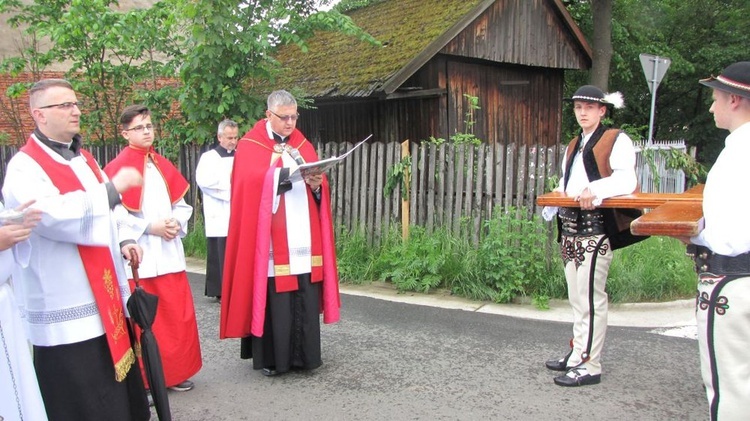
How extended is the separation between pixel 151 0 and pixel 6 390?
19.1 m

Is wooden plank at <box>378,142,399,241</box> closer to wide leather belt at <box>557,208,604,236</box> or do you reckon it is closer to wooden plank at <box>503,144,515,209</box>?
wooden plank at <box>503,144,515,209</box>

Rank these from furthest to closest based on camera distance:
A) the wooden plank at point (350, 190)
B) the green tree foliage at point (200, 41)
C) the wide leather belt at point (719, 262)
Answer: the wooden plank at point (350, 190) < the green tree foliage at point (200, 41) < the wide leather belt at point (719, 262)

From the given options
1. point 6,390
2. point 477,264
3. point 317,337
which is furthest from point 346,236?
point 6,390

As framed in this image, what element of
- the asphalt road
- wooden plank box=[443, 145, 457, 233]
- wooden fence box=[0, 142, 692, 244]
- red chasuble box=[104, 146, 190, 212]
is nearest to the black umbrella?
the asphalt road

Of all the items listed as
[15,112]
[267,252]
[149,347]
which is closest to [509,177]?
[267,252]

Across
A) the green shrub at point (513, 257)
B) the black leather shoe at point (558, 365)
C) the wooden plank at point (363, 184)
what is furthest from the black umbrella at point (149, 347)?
the wooden plank at point (363, 184)

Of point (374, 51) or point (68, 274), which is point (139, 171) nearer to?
point (68, 274)

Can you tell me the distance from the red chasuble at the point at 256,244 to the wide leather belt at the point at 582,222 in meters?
1.76

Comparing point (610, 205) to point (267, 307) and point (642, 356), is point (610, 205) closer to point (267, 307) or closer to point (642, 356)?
point (642, 356)

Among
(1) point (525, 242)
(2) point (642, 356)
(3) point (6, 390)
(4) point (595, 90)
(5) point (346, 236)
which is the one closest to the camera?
(3) point (6, 390)

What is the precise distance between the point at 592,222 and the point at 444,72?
299 inches

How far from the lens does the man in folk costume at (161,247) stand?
167 inches

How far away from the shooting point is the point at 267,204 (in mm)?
4516

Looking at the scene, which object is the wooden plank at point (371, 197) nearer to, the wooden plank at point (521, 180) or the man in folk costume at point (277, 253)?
the wooden plank at point (521, 180)
